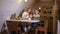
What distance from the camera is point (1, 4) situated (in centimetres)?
416

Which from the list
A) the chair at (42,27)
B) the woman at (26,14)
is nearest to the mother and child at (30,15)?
the woman at (26,14)

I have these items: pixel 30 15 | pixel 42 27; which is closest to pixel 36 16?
pixel 30 15

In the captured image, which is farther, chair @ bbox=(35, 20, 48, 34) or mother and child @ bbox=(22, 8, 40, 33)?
mother and child @ bbox=(22, 8, 40, 33)

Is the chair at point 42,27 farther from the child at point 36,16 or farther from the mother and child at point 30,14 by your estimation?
the mother and child at point 30,14

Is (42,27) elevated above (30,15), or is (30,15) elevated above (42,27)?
(30,15)

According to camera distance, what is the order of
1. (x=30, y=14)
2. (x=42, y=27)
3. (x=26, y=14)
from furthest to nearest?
(x=30, y=14) < (x=26, y=14) < (x=42, y=27)

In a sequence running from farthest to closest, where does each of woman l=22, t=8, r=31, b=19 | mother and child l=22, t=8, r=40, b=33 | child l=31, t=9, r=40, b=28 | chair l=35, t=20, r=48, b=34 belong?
woman l=22, t=8, r=31, b=19, mother and child l=22, t=8, r=40, b=33, child l=31, t=9, r=40, b=28, chair l=35, t=20, r=48, b=34

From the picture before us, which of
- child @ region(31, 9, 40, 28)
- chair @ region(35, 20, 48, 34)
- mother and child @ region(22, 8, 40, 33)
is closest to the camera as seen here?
chair @ region(35, 20, 48, 34)

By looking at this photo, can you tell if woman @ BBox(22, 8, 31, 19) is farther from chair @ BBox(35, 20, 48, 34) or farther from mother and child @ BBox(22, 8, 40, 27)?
chair @ BBox(35, 20, 48, 34)

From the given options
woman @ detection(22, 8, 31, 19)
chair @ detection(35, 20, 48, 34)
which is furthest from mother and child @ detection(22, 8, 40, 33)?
chair @ detection(35, 20, 48, 34)

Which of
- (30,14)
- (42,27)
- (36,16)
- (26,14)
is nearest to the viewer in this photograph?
(42,27)

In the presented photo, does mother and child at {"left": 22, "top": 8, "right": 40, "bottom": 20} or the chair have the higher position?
mother and child at {"left": 22, "top": 8, "right": 40, "bottom": 20}

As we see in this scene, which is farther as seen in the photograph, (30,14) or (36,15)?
(30,14)

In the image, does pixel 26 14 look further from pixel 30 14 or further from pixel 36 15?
pixel 36 15
